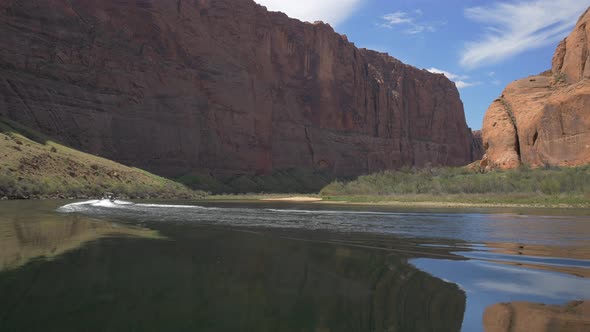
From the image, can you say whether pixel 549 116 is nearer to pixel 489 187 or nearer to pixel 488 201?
pixel 489 187

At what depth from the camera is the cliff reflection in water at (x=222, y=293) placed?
5.28m

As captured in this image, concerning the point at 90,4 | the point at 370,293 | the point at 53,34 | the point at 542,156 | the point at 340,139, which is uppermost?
the point at 90,4

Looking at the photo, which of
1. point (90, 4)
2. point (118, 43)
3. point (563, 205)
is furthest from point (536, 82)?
point (90, 4)

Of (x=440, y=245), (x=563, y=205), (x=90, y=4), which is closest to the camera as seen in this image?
(x=440, y=245)

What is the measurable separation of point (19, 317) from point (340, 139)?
9980cm

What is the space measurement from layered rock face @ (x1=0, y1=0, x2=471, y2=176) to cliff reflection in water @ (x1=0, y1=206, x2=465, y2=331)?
54.1 metres

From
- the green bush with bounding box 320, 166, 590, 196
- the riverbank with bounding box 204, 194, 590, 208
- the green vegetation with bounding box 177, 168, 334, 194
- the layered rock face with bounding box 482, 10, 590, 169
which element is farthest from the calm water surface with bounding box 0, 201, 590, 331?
the green vegetation with bounding box 177, 168, 334, 194

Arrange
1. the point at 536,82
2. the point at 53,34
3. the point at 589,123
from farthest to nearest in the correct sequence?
the point at 53,34
the point at 536,82
the point at 589,123

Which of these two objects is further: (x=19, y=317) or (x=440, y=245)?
(x=440, y=245)

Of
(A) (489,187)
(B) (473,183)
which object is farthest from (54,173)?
(A) (489,187)

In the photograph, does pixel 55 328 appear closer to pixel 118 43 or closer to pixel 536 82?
pixel 536 82

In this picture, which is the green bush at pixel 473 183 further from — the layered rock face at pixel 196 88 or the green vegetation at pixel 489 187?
the layered rock face at pixel 196 88

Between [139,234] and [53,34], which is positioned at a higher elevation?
[53,34]

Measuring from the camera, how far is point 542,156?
1901 inches
